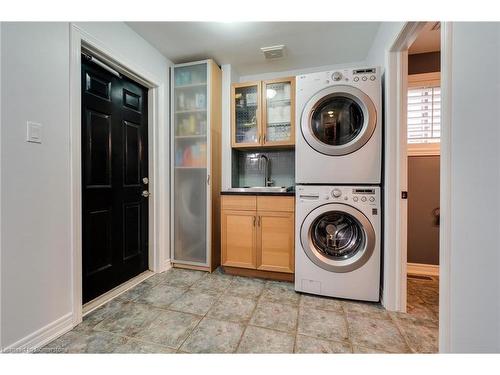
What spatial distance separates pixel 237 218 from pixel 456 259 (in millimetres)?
1605

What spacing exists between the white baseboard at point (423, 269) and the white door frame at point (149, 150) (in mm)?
2729

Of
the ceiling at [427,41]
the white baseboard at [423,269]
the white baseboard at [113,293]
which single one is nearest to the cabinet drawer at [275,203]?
the white baseboard at [113,293]

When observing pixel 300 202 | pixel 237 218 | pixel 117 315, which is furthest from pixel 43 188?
pixel 300 202

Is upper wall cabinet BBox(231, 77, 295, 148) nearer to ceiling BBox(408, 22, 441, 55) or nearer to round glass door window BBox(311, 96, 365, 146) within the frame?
round glass door window BBox(311, 96, 365, 146)

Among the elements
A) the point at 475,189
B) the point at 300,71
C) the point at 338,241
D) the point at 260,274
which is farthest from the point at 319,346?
the point at 300,71

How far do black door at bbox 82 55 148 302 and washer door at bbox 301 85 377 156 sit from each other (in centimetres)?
161

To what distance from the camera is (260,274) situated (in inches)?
82.6

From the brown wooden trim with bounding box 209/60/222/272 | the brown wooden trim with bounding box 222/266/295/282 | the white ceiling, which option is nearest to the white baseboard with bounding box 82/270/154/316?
the brown wooden trim with bounding box 209/60/222/272

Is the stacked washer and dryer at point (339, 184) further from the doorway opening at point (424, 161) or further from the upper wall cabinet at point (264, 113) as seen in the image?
the doorway opening at point (424, 161)

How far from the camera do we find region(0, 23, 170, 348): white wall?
3.43 feet

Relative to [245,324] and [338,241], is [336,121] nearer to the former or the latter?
[338,241]

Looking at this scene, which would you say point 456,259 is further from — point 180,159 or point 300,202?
point 180,159

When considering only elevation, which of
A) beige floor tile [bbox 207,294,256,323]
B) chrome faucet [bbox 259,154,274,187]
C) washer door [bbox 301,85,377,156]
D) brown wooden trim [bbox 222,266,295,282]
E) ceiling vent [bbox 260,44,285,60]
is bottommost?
beige floor tile [bbox 207,294,256,323]
